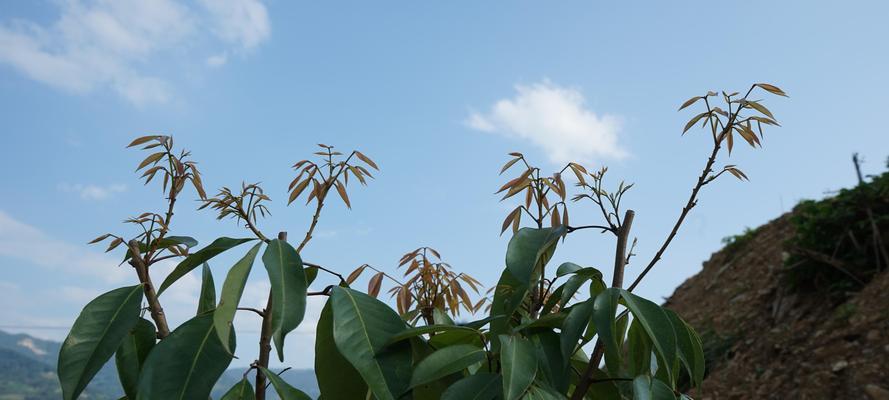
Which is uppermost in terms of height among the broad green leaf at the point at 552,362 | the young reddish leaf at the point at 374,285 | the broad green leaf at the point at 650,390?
the young reddish leaf at the point at 374,285

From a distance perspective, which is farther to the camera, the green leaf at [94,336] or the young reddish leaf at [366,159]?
the young reddish leaf at [366,159]

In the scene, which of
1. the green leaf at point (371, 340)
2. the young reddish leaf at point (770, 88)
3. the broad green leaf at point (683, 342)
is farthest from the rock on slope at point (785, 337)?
the green leaf at point (371, 340)

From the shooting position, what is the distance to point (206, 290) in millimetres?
1365

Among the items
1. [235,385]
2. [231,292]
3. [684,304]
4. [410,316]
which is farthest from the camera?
[684,304]

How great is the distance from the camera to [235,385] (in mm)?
1149

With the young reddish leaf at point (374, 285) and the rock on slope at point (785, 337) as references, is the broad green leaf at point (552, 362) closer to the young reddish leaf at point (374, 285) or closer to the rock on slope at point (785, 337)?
the young reddish leaf at point (374, 285)

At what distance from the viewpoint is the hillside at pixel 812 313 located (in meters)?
3.87

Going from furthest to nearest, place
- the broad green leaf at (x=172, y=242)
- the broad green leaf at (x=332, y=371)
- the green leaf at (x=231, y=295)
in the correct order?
the broad green leaf at (x=172, y=242)
the broad green leaf at (x=332, y=371)
the green leaf at (x=231, y=295)

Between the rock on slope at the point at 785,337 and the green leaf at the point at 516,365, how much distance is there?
10.4ft

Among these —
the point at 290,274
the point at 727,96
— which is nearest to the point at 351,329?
the point at 290,274

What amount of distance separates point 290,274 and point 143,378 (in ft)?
0.82

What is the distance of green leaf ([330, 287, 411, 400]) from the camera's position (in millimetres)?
1020

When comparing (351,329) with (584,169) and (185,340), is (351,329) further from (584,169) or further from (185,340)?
(584,169)

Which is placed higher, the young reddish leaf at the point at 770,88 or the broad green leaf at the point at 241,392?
the young reddish leaf at the point at 770,88
